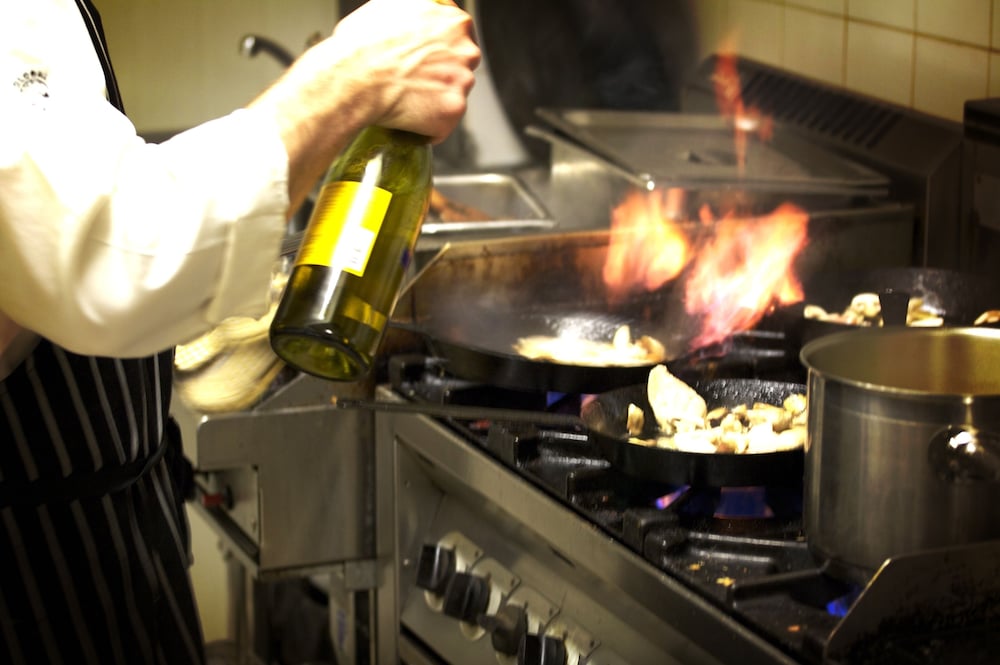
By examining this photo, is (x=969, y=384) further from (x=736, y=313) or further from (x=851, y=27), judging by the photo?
(x=851, y=27)

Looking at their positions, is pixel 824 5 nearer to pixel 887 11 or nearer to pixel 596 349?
pixel 887 11

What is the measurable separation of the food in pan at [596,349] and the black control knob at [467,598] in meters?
0.27

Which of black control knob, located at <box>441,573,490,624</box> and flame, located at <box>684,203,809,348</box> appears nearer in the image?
black control knob, located at <box>441,573,490,624</box>

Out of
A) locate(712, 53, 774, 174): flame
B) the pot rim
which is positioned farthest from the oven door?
locate(712, 53, 774, 174): flame

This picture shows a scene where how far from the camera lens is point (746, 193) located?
197 centimetres

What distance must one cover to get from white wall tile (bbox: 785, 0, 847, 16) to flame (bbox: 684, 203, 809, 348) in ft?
1.63

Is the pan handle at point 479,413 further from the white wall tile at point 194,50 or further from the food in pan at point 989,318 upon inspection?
the white wall tile at point 194,50

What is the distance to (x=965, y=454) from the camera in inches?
38.0

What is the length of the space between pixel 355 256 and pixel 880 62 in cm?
133

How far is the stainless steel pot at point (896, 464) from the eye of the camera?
969 mm

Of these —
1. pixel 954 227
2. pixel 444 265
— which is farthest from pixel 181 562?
pixel 954 227

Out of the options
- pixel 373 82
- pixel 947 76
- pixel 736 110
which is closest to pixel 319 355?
pixel 373 82

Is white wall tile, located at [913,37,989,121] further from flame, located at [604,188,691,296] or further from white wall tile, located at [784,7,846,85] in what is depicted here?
flame, located at [604,188,691,296]

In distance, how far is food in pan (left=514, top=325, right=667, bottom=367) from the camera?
5.22 feet
